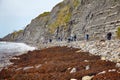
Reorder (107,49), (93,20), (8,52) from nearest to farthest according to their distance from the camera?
(107,49)
(8,52)
(93,20)

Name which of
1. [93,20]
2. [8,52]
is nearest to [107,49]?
[8,52]

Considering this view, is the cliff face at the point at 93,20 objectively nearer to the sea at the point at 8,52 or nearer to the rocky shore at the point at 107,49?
the rocky shore at the point at 107,49

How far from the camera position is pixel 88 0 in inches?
2899

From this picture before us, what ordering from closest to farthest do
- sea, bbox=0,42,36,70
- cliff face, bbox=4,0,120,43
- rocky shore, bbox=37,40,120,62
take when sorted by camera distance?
rocky shore, bbox=37,40,120,62 → sea, bbox=0,42,36,70 → cliff face, bbox=4,0,120,43

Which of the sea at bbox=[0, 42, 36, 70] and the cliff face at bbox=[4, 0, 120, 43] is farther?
the cliff face at bbox=[4, 0, 120, 43]

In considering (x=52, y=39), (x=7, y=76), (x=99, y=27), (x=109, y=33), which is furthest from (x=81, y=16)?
(x=7, y=76)

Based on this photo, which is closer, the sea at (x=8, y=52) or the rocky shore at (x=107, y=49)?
the rocky shore at (x=107, y=49)

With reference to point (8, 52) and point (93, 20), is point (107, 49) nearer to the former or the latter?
point (8, 52)

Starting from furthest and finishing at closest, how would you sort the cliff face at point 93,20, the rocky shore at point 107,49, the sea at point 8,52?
the cliff face at point 93,20 < the sea at point 8,52 < the rocky shore at point 107,49

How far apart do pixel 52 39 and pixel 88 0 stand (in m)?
38.1

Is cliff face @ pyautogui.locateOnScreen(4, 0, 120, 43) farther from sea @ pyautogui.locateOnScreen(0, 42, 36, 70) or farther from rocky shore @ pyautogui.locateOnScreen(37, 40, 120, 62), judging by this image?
sea @ pyautogui.locateOnScreen(0, 42, 36, 70)

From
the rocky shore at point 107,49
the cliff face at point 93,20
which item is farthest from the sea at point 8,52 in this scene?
the cliff face at point 93,20

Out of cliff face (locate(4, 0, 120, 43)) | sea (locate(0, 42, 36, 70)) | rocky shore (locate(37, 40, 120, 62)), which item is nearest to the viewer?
rocky shore (locate(37, 40, 120, 62))

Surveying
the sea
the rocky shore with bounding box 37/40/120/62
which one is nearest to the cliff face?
the rocky shore with bounding box 37/40/120/62
